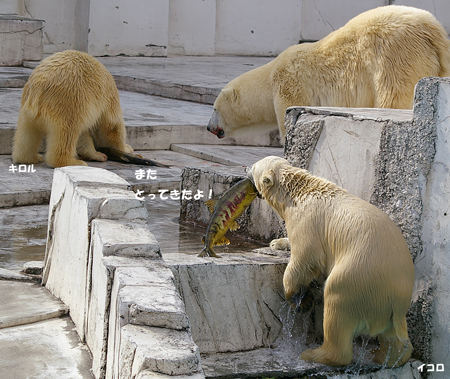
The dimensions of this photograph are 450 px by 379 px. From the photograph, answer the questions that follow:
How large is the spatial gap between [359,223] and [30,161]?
3848 millimetres

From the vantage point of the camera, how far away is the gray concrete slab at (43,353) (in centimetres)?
213

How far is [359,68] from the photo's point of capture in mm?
4699

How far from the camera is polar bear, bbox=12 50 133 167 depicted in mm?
5410

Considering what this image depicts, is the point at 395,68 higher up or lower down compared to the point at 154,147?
higher up

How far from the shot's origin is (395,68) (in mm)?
4477

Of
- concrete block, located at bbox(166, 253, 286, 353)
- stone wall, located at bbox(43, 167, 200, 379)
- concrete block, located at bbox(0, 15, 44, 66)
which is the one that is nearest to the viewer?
stone wall, located at bbox(43, 167, 200, 379)

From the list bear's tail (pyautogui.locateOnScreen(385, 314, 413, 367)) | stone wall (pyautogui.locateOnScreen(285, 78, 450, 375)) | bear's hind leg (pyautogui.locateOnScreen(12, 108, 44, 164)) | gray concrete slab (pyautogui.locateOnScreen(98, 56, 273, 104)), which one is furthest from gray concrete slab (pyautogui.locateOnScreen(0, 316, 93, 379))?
gray concrete slab (pyautogui.locateOnScreen(98, 56, 273, 104))

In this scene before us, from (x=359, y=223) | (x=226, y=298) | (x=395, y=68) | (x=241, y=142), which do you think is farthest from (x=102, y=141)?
(x=359, y=223)

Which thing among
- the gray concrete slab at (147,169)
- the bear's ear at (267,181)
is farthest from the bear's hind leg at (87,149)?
the bear's ear at (267,181)

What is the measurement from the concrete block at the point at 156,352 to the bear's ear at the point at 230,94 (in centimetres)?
397

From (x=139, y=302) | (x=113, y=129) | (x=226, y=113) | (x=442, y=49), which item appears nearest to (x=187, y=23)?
(x=113, y=129)

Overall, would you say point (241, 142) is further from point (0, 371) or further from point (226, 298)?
point (0, 371)

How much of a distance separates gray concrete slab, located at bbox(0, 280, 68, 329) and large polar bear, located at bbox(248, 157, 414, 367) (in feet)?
3.38

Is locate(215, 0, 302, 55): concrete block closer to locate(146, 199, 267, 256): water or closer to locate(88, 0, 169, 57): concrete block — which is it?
locate(88, 0, 169, 57): concrete block
